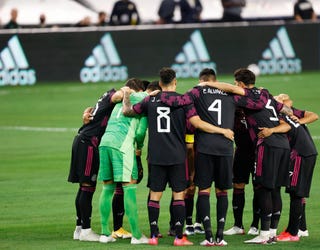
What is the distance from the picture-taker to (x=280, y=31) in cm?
3772

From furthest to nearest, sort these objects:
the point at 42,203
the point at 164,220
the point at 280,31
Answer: the point at 280,31
the point at 42,203
the point at 164,220

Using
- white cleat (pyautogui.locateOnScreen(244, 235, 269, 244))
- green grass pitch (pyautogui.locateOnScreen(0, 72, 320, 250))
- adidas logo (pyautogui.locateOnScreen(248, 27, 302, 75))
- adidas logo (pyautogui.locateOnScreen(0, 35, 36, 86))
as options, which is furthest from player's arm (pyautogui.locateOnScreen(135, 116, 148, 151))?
adidas logo (pyautogui.locateOnScreen(248, 27, 302, 75))

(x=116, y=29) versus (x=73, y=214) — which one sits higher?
(x=116, y=29)

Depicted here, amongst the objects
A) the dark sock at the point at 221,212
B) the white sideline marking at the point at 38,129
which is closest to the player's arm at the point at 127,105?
the dark sock at the point at 221,212

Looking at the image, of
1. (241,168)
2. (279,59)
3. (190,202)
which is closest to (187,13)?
(279,59)

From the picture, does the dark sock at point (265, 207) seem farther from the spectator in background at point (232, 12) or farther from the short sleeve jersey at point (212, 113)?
the spectator in background at point (232, 12)

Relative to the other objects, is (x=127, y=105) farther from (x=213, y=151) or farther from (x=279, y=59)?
(x=279, y=59)

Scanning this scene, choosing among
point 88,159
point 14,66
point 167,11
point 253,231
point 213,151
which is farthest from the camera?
point 167,11

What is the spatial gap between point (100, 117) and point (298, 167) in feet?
8.41

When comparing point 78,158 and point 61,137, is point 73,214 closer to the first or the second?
point 78,158

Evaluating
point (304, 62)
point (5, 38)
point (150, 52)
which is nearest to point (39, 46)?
point (5, 38)

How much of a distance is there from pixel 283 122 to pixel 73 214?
12.2 ft

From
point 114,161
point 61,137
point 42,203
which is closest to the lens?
point 114,161

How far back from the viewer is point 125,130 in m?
14.2
